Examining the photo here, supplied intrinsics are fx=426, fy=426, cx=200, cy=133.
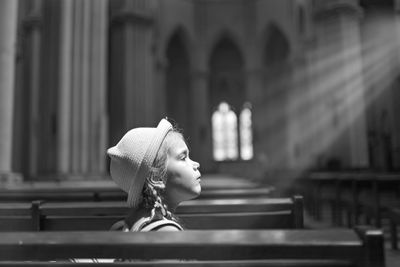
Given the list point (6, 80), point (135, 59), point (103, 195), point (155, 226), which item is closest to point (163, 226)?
point (155, 226)

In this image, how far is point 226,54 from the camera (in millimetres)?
22969

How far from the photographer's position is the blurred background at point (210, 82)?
8.03 metres

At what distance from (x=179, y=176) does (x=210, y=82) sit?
21501mm

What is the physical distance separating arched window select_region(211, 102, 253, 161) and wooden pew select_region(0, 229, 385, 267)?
2144 cm

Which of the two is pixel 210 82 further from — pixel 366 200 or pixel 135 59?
pixel 366 200

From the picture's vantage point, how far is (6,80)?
571 cm

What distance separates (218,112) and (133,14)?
9.88m

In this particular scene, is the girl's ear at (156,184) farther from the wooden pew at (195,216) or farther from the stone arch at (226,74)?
the stone arch at (226,74)

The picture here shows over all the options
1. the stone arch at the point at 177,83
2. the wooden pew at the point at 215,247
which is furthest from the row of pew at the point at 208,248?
the stone arch at the point at 177,83

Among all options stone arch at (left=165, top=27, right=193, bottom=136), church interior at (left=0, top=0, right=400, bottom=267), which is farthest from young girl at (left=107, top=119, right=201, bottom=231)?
stone arch at (left=165, top=27, right=193, bottom=136)

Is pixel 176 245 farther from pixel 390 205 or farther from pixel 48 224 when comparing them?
pixel 390 205

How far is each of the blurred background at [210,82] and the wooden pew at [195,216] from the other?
3.00 m

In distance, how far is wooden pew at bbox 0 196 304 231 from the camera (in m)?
1.94

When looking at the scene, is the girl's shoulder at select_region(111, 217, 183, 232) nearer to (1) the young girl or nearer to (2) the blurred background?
(1) the young girl
